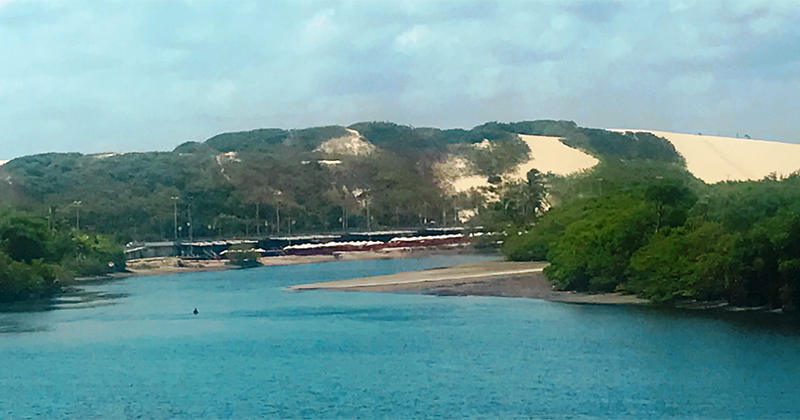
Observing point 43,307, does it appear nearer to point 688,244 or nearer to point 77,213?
point 688,244

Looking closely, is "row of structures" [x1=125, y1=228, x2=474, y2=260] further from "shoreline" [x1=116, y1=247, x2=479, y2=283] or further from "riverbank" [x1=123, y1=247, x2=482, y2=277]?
"shoreline" [x1=116, y1=247, x2=479, y2=283]

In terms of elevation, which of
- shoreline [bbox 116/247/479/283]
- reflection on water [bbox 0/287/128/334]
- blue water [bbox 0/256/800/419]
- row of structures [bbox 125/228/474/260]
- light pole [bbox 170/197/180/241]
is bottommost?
blue water [bbox 0/256/800/419]

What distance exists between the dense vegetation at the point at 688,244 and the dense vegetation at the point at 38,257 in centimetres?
4169

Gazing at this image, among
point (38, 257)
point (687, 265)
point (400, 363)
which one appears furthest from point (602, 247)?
point (38, 257)

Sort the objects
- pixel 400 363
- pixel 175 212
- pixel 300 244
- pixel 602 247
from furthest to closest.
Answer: pixel 175 212 < pixel 300 244 < pixel 602 247 < pixel 400 363

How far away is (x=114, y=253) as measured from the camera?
141 metres

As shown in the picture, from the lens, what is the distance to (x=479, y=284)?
9212 centimetres

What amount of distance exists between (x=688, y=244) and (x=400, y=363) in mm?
27005

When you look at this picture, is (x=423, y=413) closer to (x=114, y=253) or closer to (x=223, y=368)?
(x=223, y=368)

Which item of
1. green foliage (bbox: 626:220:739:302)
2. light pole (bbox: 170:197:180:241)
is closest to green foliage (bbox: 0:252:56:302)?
green foliage (bbox: 626:220:739:302)

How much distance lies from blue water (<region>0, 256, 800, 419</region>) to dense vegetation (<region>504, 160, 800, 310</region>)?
3945 millimetres

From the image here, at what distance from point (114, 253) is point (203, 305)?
57143mm

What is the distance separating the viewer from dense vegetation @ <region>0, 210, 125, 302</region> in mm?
95562

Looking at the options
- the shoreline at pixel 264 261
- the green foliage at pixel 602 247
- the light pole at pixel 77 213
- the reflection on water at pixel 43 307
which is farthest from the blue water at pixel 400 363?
the light pole at pixel 77 213
